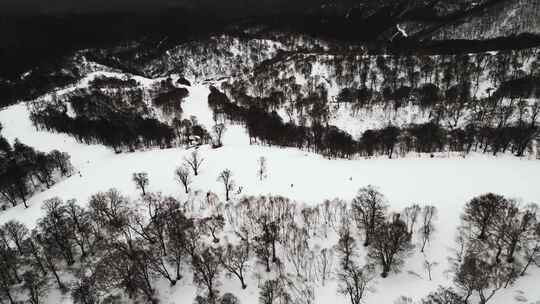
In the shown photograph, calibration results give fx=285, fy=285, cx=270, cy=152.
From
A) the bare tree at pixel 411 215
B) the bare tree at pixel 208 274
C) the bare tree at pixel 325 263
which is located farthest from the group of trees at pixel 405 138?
the bare tree at pixel 208 274

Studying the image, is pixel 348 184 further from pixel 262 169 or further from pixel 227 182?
pixel 227 182

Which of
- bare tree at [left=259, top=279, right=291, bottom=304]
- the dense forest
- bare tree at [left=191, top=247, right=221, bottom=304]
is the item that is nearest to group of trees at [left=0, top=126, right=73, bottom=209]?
the dense forest

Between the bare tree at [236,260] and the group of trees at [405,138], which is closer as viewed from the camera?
the bare tree at [236,260]

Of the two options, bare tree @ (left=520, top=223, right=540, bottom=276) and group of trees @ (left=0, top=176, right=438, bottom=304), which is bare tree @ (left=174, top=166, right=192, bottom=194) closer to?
Result: group of trees @ (left=0, top=176, right=438, bottom=304)

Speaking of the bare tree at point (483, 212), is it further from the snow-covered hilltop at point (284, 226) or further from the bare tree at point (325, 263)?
the bare tree at point (325, 263)

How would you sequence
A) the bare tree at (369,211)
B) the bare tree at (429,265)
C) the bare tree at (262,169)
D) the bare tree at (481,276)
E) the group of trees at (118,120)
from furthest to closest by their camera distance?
A: the group of trees at (118,120), the bare tree at (262,169), the bare tree at (369,211), the bare tree at (429,265), the bare tree at (481,276)

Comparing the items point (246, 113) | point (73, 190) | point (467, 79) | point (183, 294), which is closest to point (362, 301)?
point (183, 294)
